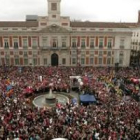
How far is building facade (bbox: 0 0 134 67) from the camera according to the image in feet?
150

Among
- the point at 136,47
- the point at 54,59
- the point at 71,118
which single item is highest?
the point at 136,47

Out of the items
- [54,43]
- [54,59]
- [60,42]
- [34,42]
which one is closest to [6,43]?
[34,42]

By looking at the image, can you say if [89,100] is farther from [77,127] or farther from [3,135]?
[3,135]

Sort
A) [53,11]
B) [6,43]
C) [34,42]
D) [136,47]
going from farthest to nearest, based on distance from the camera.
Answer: [136,47] < [34,42] < [6,43] < [53,11]

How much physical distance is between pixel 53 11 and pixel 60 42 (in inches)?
272

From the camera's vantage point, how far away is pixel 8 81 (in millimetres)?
30062

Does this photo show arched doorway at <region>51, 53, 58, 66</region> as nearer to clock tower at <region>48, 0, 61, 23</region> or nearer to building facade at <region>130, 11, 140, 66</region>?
clock tower at <region>48, 0, 61, 23</region>

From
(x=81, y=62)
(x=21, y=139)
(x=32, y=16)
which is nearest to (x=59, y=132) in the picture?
(x=21, y=139)

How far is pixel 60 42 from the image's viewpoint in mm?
46844

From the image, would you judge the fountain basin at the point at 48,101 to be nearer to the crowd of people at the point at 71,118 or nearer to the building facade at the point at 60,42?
the crowd of people at the point at 71,118

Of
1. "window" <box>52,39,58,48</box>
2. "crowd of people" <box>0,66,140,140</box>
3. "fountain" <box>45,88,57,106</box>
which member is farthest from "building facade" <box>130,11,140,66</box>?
"fountain" <box>45,88,57,106</box>

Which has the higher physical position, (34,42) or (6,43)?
(34,42)

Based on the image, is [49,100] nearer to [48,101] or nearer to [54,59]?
[48,101]

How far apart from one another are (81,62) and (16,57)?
1477cm
